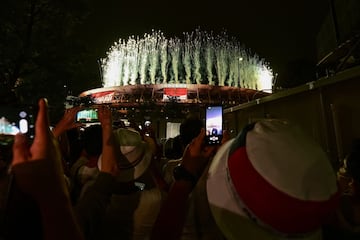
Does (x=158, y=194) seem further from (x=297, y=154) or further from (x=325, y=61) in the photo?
(x=325, y=61)

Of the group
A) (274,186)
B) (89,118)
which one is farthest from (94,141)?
(89,118)

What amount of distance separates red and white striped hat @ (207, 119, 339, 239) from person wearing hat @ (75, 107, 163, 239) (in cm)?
83

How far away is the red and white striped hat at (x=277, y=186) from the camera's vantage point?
0.94 meters

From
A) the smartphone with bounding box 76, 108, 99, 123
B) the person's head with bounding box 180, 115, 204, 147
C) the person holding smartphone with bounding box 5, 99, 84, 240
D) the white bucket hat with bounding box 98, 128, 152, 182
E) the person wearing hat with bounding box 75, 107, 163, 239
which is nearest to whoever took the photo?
the person holding smartphone with bounding box 5, 99, 84, 240

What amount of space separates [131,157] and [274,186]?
4.42ft

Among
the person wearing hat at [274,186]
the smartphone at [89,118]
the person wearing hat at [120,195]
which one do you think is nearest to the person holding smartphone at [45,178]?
the person wearing hat at [274,186]

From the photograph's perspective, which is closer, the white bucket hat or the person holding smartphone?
the person holding smartphone

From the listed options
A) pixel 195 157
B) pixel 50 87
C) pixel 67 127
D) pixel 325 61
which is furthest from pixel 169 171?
pixel 50 87

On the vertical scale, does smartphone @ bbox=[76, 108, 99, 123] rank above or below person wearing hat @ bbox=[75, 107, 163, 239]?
above

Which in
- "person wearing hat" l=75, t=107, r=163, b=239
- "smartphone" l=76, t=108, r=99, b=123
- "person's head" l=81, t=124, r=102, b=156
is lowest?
A: "person wearing hat" l=75, t=107, r=163, b=239

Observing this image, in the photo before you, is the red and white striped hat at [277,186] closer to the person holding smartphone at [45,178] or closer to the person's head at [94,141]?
the person holding smartphone at [45,178]

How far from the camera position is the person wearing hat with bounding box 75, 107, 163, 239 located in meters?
1.72

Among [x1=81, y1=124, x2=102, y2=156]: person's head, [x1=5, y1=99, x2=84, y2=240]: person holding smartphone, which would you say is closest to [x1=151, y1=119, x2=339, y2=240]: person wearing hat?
[x1=5, y1=99, x2=84, y2=240]: person holding smartphone

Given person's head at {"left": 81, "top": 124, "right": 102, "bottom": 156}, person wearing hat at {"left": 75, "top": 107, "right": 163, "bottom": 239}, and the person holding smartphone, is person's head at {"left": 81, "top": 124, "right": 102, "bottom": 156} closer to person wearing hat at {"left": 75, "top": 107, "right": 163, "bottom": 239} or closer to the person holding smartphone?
person wearing hat at {"left": 75, "top": 107, "right": 163, "bottom": 239}
